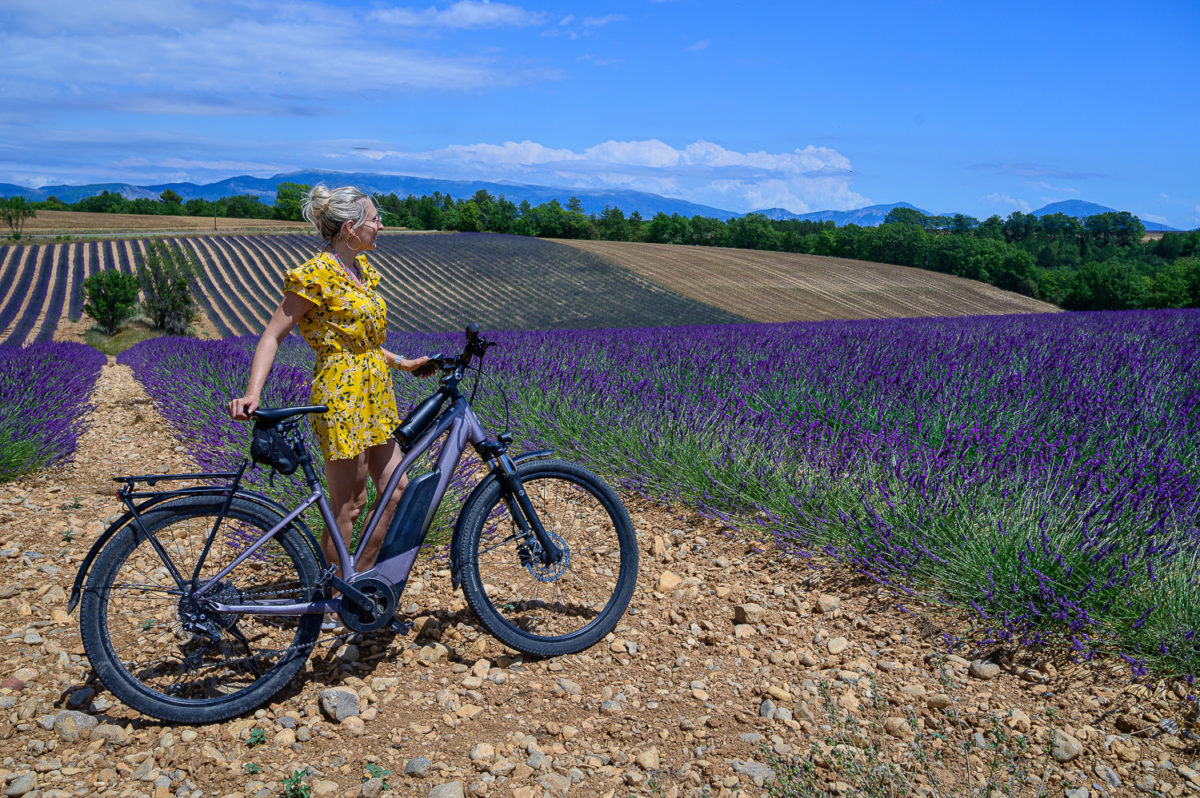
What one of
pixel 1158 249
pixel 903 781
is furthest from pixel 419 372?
pixel 1158 249

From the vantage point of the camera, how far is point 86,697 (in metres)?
2.48

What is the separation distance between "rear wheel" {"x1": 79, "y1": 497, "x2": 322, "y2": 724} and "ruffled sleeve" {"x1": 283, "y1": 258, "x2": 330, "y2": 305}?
74 cm

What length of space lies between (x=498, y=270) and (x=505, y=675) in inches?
1602

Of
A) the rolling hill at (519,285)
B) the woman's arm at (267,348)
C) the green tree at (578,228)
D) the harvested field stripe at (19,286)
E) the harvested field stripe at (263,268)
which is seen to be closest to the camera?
the woman's arm at (267,348)

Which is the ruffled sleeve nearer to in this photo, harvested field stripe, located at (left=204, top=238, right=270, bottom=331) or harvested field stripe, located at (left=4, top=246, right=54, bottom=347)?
harvested field stripe, located at (left=4, top=246, right=54, bottom=347)

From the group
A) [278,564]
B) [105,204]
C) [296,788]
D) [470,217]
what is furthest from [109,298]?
[105,204]

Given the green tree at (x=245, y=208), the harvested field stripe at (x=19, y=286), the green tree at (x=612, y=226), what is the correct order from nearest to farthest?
the harvested field stripe at (x=19, y=286)
the green tree at (x=245, y=208)
the green tree at (x=612, y=226)

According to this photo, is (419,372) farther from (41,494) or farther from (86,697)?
(41,494)

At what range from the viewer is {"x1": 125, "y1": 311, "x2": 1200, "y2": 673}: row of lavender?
8.96 feet

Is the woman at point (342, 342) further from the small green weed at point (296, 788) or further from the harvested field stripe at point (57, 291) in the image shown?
the harvested field stripe at point (57, 291)

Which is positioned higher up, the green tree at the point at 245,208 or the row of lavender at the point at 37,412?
the green tree at the point at 245,208

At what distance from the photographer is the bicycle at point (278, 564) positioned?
7.56 feet

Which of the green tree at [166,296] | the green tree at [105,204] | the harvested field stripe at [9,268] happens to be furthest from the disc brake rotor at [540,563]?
the green tree at [105,204]

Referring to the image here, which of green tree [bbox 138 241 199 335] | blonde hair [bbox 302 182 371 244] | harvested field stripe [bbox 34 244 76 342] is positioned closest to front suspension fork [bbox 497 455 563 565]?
blonde hair [bbox 302 182 371 244]
